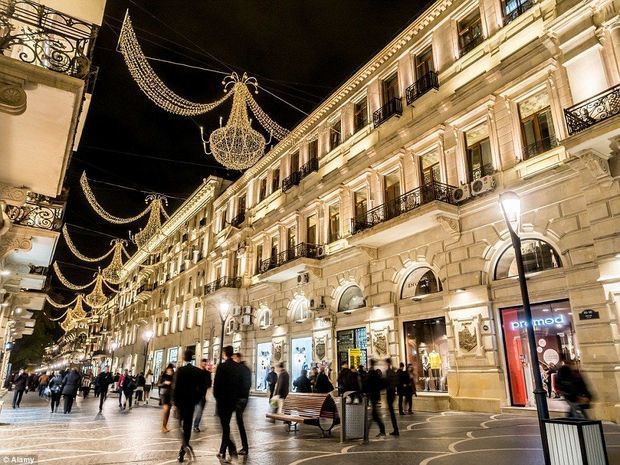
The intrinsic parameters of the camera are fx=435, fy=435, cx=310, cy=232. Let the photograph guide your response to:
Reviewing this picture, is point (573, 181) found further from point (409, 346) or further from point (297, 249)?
point (297, 249)

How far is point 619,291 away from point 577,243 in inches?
74.9

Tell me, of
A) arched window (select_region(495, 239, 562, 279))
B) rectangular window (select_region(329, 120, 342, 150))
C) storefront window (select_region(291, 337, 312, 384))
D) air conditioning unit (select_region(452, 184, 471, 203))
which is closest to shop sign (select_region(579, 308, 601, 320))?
arched window (select_region(495, 239, 562, 279))

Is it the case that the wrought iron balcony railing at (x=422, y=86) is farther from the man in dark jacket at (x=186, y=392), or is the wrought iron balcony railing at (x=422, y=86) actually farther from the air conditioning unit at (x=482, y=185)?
the man in dark jacket at (x=186, y=392)

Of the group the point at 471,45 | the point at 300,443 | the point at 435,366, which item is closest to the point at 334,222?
the point at 435,366

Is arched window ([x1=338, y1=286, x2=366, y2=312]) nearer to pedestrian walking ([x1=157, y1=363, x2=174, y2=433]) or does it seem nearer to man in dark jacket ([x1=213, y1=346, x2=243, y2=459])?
pedestrian walking ([x1=157, y1=363, x2=174, y2=433])

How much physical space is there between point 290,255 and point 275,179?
6736 mm

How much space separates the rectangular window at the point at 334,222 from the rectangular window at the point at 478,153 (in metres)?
8.03

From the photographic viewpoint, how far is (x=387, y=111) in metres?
20.4

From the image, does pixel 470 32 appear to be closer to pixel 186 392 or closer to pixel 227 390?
pixel 227 390

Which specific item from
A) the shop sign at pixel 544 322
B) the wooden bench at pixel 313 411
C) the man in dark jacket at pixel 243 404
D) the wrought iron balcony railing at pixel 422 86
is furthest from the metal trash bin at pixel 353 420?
the wrought iron balcony railing at pixel 422 86

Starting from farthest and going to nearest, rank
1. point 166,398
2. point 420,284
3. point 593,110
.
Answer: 1. point 420,284
2. point 166,398
3. point 593,110

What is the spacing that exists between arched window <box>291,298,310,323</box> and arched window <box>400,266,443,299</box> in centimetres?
729

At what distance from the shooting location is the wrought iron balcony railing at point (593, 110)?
1134 cm

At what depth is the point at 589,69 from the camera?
42.3ft
